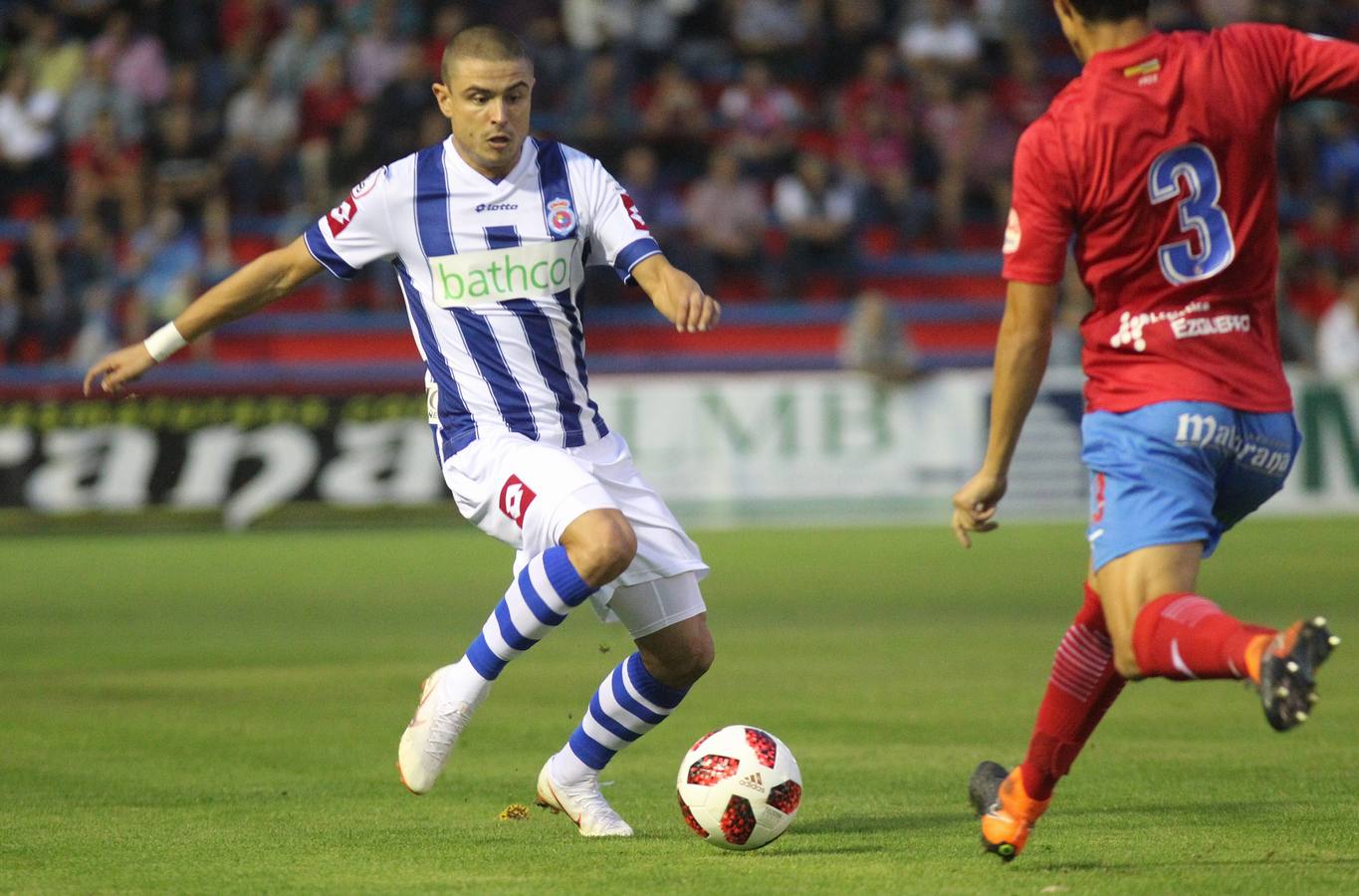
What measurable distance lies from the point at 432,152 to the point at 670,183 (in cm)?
1614

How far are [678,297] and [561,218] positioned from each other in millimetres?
650

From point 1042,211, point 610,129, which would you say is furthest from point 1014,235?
point 610,129

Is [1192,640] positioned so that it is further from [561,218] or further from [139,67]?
[139,67]

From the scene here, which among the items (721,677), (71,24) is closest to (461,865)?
(721,677)

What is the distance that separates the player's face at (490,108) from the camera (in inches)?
235

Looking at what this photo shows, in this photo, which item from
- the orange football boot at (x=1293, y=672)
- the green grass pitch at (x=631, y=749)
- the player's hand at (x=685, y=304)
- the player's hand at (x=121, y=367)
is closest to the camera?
Answer: the orange football boot at (x=1293, y=672)

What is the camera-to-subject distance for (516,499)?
583cm

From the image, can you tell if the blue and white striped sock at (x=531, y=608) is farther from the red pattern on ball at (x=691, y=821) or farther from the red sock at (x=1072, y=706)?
the red sock at (x=1072, y=706)

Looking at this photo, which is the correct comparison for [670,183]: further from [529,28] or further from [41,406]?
[41,406]

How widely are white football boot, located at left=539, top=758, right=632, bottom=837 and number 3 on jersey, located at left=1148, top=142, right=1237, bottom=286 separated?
2421 mm

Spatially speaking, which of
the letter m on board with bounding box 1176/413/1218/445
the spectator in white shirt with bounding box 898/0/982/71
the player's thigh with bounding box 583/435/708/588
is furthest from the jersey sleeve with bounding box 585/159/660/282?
the spectator in white shirt with bounding box 898/0/982/71

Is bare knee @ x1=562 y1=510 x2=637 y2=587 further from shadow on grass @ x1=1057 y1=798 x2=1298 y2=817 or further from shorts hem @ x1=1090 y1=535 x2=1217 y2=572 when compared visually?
shadow on grass @ x1=1057 y1=798 x2=1298 y2=817

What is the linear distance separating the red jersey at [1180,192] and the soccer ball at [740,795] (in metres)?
1.59

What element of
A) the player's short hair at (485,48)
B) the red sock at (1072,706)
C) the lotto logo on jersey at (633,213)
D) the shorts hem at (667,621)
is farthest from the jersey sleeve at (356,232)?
the red sock at (1072,706)
